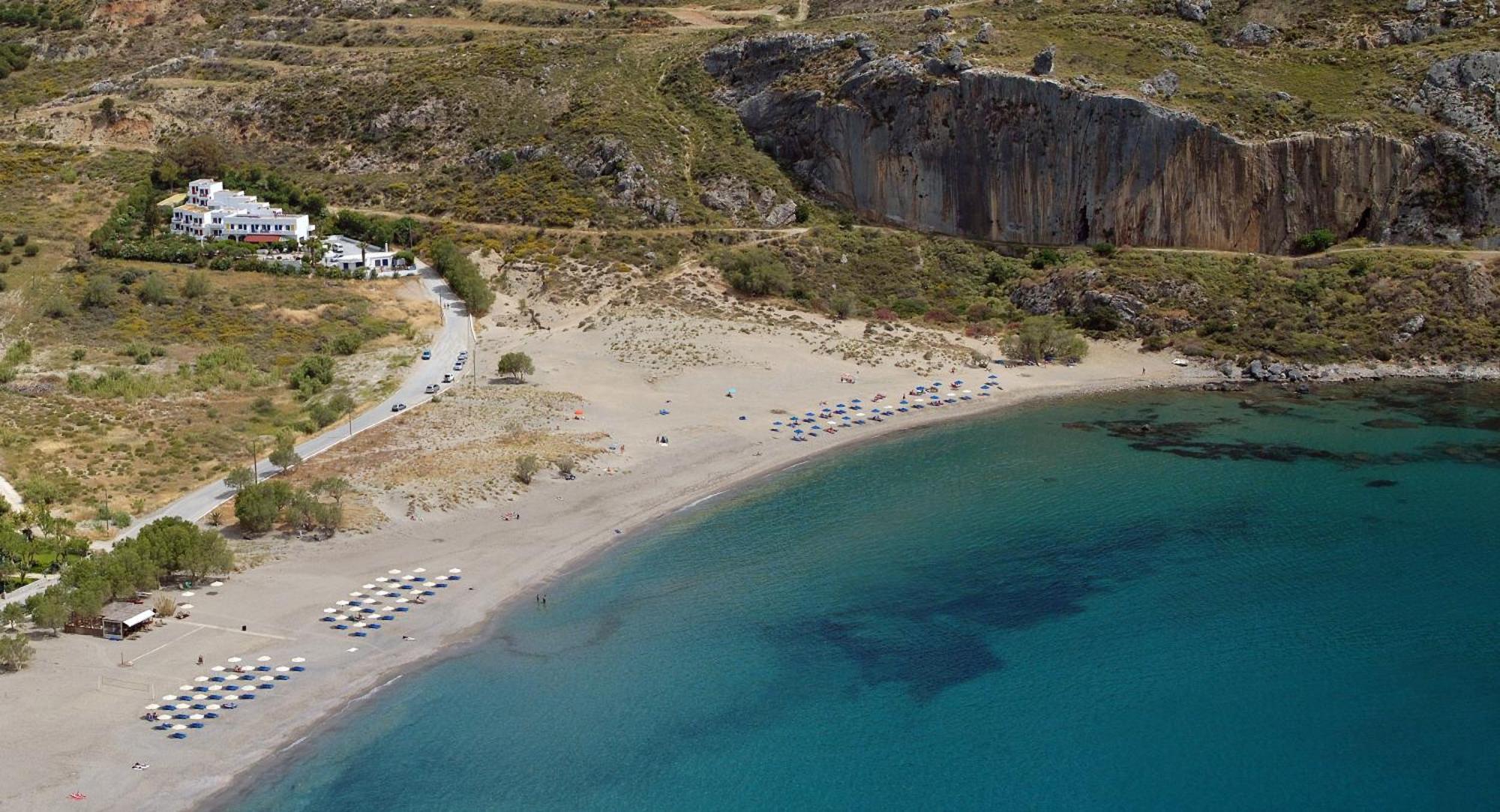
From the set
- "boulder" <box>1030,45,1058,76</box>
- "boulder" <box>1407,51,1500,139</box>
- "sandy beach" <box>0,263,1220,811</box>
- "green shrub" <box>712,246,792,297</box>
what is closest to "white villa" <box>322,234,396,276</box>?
"sandy beach" <box>0,263,1220,811</box>

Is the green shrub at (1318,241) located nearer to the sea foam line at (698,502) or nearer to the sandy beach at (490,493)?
the sandy beach at (490,493)

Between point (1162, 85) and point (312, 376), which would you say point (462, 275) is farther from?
point (1162, 85)

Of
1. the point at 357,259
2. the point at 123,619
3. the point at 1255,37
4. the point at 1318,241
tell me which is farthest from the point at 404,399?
the point at 1255,37

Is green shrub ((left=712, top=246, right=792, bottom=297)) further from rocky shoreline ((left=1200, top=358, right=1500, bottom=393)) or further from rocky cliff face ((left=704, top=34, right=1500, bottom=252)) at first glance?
rocky shoreline ((left=1200, top=358, right=1500, bottom=393))

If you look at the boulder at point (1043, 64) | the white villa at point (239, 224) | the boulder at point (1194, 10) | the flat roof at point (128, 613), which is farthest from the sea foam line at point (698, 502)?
the boulder at point (1194, 10)

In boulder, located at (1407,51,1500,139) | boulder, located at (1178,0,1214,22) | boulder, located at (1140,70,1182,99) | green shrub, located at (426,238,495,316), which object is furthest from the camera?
boulder, located at (1178,0,1214,22)
